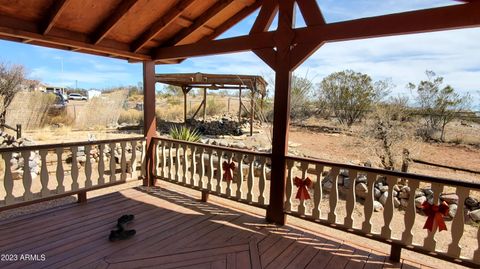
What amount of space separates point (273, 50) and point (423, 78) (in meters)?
6.55

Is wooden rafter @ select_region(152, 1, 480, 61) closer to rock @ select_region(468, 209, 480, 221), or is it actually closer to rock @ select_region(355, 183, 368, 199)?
rock @ select_region(355, 183, 368, 199)

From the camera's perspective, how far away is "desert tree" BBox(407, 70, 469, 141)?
7.36m

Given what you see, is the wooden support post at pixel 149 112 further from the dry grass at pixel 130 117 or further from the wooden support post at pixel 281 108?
the dry grass at pixel 130 117

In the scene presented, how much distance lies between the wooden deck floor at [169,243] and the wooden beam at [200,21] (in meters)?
2.30

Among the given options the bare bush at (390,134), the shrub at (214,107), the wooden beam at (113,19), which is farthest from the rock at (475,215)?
the shrub at (214,107)

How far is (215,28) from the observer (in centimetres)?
380

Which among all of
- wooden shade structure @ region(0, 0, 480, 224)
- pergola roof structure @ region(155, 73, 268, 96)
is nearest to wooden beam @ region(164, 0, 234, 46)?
wooden shade structure @ region(0, 0, 480, 224)

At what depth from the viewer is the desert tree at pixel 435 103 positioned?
736 cm

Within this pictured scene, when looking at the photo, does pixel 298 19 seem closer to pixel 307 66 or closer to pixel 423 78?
pixel 307 66

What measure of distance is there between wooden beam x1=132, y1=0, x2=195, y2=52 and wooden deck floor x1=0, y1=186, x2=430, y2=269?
2166mm

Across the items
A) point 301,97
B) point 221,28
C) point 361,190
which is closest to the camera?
point 221,28

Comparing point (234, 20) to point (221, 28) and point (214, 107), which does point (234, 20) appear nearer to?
point (221, 28)

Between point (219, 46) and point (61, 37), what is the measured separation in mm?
1793

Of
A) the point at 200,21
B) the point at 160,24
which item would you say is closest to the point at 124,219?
the point at 160,24
